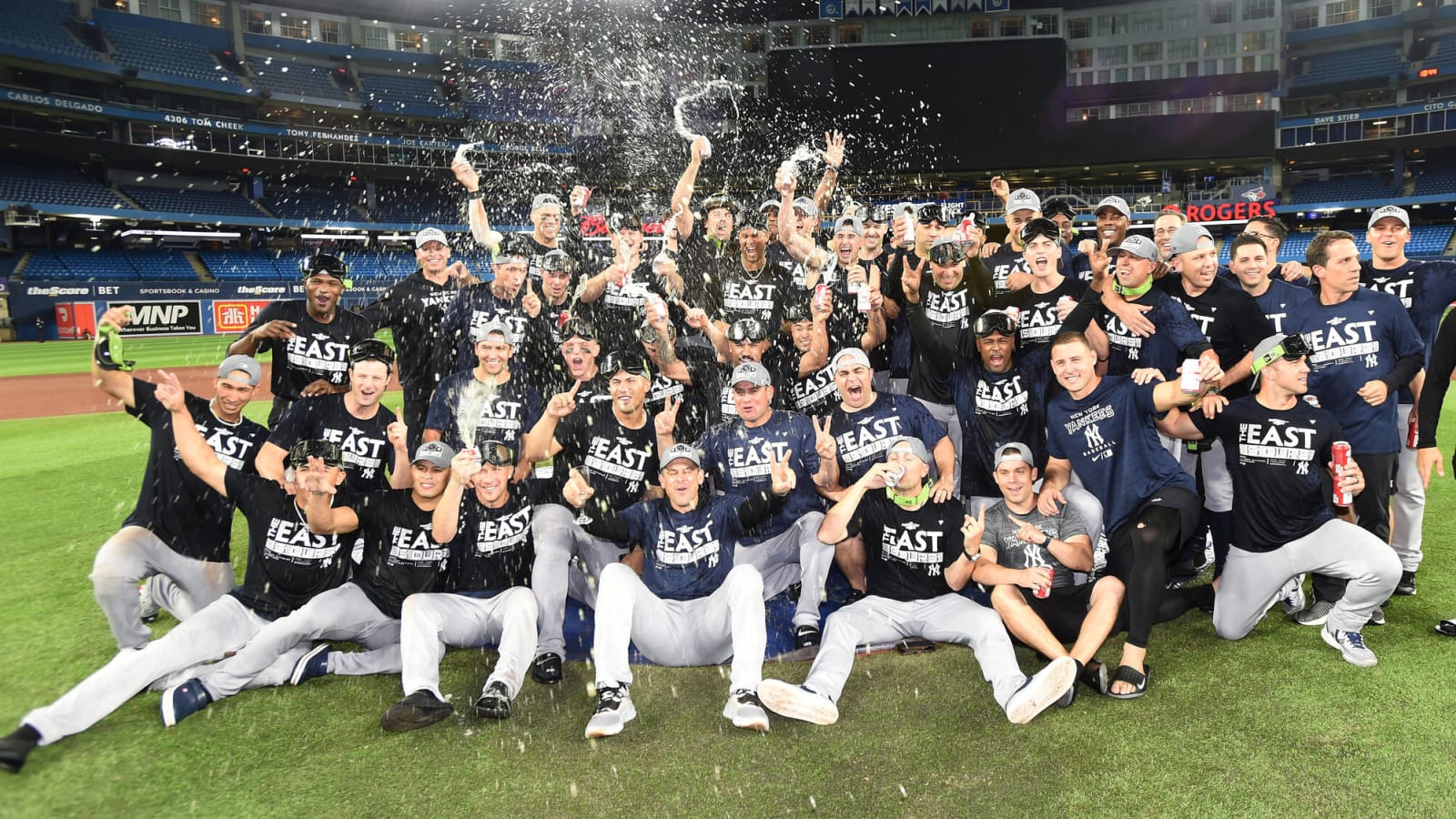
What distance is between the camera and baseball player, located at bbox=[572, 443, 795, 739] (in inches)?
193

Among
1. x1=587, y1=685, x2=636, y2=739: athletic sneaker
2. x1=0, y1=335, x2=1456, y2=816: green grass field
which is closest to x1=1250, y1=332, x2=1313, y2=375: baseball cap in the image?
x1=0, y1=335, x2=1456, y2=816: green grass field

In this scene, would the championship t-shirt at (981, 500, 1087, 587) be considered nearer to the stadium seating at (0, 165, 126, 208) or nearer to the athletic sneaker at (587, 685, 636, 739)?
the athletic sneaker at (587, 685, 636, 739)

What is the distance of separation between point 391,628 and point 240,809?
5.17 feet

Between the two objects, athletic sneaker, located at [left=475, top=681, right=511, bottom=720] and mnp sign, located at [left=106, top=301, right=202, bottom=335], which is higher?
mnp sign, located at [left=106, top=301, right=202, bottom=335]

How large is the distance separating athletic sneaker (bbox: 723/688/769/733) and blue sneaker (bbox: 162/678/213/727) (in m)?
3.10

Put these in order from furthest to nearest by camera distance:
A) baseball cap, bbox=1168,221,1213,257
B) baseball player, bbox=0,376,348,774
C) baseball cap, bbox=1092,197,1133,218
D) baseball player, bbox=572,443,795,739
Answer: baseball cap, bbox=1092,197,1133,218
baseball cap, bbox=1168,221,1213,257
baseball player, bbox=0,376,348,774
baseball player, bbox=572,443,795,739

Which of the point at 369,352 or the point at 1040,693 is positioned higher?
the point at 369,352

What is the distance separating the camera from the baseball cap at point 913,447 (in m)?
5.55

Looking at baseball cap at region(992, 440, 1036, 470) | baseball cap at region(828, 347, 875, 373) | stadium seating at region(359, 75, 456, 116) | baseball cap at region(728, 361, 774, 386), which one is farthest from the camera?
stadium seating at region(359, 75, 456, 116)

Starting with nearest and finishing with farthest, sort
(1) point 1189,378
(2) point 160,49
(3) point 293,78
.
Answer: (1) point 1189,378 → (2) point 160,49 → (3) point 293,78

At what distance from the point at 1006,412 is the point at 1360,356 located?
2.55m

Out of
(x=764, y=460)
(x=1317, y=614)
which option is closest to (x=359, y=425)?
(x=764, y=460)

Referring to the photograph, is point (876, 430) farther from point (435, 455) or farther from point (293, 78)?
point (293, 78)

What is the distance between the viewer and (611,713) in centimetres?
474
